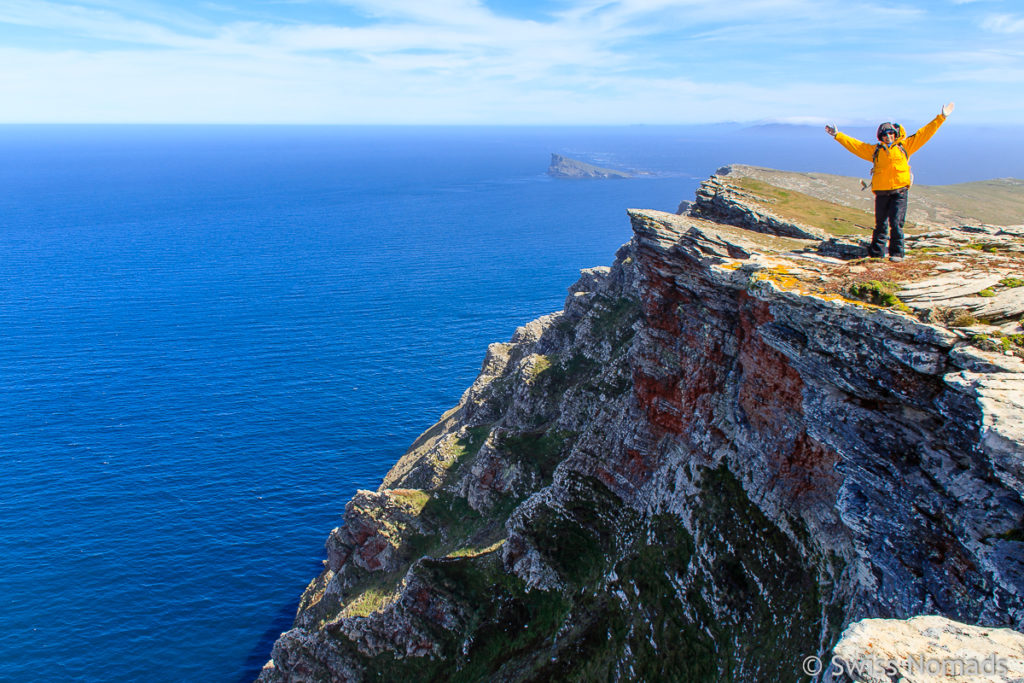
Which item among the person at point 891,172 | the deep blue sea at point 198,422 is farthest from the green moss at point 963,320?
the deep blue sea at point 198,422

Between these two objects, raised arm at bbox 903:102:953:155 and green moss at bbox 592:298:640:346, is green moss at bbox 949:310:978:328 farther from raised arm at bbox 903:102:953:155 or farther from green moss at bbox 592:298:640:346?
green moss at bbox 592:298:640:346

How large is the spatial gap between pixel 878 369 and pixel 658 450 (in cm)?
1747

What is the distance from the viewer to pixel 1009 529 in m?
21.1

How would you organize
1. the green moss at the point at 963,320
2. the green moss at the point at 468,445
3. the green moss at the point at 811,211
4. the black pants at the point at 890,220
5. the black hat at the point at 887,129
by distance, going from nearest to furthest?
the green moss at the point at 963,320, the black hat at the point at 887,129, the black pants at the point at 890,220, the green moss at the point at 811,211, the green moss at the point at 468,445

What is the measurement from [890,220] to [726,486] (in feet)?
52.4

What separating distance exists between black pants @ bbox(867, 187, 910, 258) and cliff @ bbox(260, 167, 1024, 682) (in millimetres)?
1704

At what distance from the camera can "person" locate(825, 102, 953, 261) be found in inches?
1144

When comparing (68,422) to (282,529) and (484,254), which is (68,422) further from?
(484,254)

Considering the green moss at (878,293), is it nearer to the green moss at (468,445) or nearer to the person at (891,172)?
the person at (891,172)

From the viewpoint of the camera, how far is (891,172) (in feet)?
95.9

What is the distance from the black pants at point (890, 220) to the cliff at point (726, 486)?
1.70 m

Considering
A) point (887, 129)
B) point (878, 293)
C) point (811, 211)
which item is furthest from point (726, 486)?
point (811, 211)

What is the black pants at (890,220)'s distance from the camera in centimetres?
3005

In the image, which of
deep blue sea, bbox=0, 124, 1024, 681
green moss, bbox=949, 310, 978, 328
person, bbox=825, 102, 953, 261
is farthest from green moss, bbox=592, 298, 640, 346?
deep blue sea, bbox=0, 124, 1024, 681
